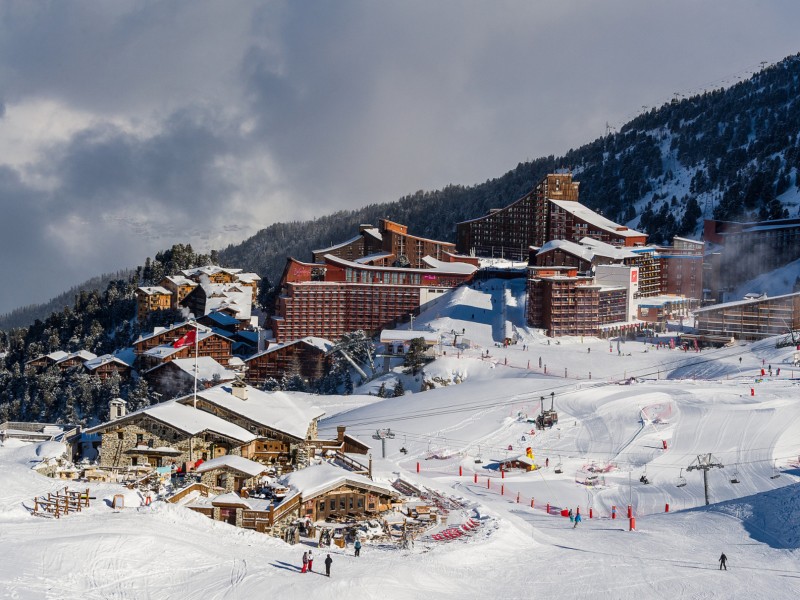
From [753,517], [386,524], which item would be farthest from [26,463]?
Answer: [753,517]

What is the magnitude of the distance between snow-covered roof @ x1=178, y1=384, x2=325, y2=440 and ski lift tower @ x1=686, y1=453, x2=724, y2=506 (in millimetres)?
16567

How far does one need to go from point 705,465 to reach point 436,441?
14513 millimetres

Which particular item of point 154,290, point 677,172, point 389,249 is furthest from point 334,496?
point 677,172

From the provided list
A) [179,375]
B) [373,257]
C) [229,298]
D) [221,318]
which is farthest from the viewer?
[373,257]

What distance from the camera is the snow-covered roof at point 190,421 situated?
46.2m

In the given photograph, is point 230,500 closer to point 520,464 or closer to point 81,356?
point 520,464

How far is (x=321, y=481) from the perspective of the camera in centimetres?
3972

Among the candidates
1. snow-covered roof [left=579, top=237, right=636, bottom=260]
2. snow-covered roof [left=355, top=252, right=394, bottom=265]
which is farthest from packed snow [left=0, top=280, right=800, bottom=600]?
snow-covered roof [left=355, top=252, right=394, bottom=265]

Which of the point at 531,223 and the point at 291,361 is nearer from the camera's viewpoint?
the point at 291,361

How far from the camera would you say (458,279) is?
10281 centimetres

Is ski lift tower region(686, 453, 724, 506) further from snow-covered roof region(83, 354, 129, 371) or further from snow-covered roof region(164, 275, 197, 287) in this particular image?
snow-covered roof region(164, 275, 197, 287)

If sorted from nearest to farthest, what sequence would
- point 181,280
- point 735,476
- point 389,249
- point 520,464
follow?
1. point 735,476
2. point 520,464
3. point 181,280
4. point 389,249

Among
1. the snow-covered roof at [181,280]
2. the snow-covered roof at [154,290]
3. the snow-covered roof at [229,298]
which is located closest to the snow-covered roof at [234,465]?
the snow-covered roof at [229,298]

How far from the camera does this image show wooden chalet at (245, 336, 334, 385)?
92.0 metres
